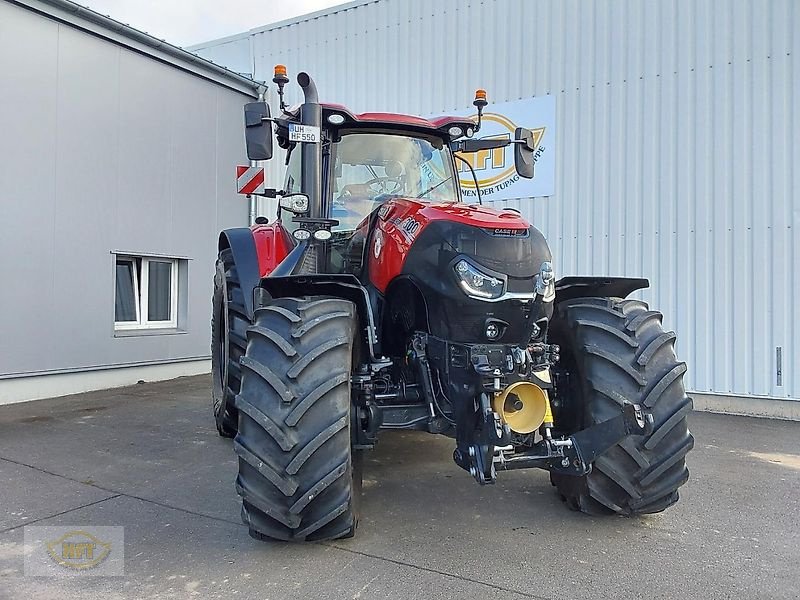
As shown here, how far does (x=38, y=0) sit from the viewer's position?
276 inches

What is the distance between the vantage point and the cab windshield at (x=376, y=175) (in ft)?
13.4

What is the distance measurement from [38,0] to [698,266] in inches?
309

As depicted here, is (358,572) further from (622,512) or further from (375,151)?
(375,151)

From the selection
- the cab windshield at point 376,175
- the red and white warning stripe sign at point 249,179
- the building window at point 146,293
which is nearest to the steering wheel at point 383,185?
the cab windshield at point 376,175

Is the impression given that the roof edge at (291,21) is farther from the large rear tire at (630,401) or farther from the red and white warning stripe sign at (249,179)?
the large rear tire at (630,401)

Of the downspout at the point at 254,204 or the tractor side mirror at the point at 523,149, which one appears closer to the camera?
the tractor side mirror at the point at 523,149

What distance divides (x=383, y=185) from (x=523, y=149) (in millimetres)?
953

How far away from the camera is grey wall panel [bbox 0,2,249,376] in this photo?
693 cm

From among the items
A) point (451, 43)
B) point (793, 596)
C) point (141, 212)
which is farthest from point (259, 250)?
point (451, 43)

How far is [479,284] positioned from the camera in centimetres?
295

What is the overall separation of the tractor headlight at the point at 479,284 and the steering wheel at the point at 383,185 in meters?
1.35

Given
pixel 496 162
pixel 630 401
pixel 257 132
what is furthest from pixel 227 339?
pixel 496 162

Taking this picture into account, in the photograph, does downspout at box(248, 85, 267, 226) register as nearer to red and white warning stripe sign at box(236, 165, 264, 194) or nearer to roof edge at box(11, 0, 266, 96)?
roof edge at box(11, 0, 266, 96)

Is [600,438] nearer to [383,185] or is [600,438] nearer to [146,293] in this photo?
[383,185]
